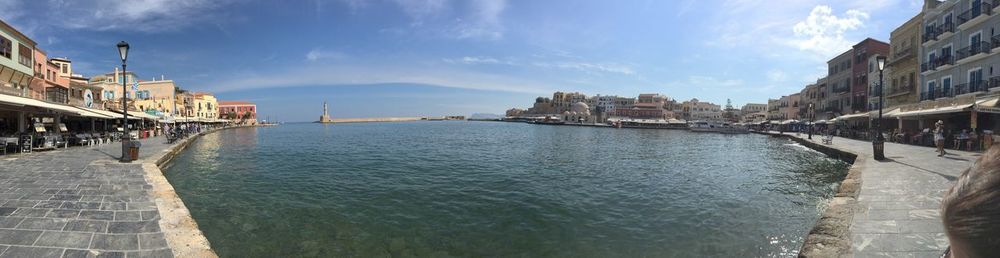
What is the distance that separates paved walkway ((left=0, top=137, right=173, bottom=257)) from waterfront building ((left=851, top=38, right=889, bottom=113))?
50280mm

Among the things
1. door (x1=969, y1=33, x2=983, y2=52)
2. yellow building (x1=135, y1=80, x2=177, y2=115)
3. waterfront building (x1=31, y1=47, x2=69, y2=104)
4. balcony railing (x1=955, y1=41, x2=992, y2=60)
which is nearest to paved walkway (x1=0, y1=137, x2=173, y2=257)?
waterfront building (x1=31, y1=47, x2=69, y2=104)

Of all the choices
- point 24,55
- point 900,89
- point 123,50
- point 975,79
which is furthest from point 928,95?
point 24,55

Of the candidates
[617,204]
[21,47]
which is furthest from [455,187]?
[21,47]

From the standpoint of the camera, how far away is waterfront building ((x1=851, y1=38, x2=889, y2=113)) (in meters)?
39.3

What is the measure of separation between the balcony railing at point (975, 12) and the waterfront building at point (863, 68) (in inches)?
642

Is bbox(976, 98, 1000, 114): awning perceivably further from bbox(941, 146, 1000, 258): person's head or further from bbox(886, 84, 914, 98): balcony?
bbox(941, 146, 1000, 258): person's head

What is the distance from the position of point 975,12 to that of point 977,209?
32.9m

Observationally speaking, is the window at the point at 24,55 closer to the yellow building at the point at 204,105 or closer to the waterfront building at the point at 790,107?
the yellow building at the point at 204,105

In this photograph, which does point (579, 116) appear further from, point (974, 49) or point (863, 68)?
point (974, 49)

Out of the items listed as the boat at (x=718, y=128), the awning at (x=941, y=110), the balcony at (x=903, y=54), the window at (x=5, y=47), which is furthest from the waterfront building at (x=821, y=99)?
the window at (x=5, y=47)

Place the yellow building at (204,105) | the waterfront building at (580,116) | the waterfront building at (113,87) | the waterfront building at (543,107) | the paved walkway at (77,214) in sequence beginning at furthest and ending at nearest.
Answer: the waterfront building at (543,107) → the waterfront building at (580,116) → the yellow building at (204,105) → the waterfront building at (113,87) → the paved walkway at (77,214)

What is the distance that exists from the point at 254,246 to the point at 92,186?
5097 millimetres

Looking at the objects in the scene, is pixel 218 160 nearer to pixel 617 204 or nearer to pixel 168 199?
pixel 168 199

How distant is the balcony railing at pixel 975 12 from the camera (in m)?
21.4
